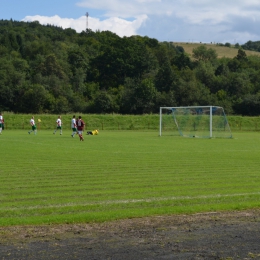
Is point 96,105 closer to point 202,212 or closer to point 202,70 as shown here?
point 202,70

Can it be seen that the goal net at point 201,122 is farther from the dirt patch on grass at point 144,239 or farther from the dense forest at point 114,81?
the dense forest at point 114,81

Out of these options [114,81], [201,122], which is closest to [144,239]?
[201,122]

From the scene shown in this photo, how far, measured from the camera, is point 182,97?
102625 millimetres

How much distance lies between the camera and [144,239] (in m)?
8.48

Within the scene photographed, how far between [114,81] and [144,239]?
115064 mm

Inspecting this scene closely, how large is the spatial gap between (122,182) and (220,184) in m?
2.90

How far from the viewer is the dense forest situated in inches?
3863

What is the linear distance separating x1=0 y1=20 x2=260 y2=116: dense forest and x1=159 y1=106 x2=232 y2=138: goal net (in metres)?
41.2

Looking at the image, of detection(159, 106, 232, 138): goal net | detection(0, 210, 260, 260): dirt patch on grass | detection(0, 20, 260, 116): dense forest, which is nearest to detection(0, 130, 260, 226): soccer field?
detection(0, 210, 260, 260): dirt patch on grass

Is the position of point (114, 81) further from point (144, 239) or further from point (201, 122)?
point (144, 239)

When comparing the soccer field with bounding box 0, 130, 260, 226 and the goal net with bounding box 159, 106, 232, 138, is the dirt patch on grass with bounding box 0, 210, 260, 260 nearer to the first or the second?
the soccer field with bounding box 0, 130, 260, 226

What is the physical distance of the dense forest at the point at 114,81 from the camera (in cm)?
9812

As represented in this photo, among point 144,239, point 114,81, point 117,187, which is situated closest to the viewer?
point 144,239

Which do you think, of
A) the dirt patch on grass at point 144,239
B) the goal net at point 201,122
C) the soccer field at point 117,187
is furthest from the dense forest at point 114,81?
the dirt patch on grass at point 144,239
